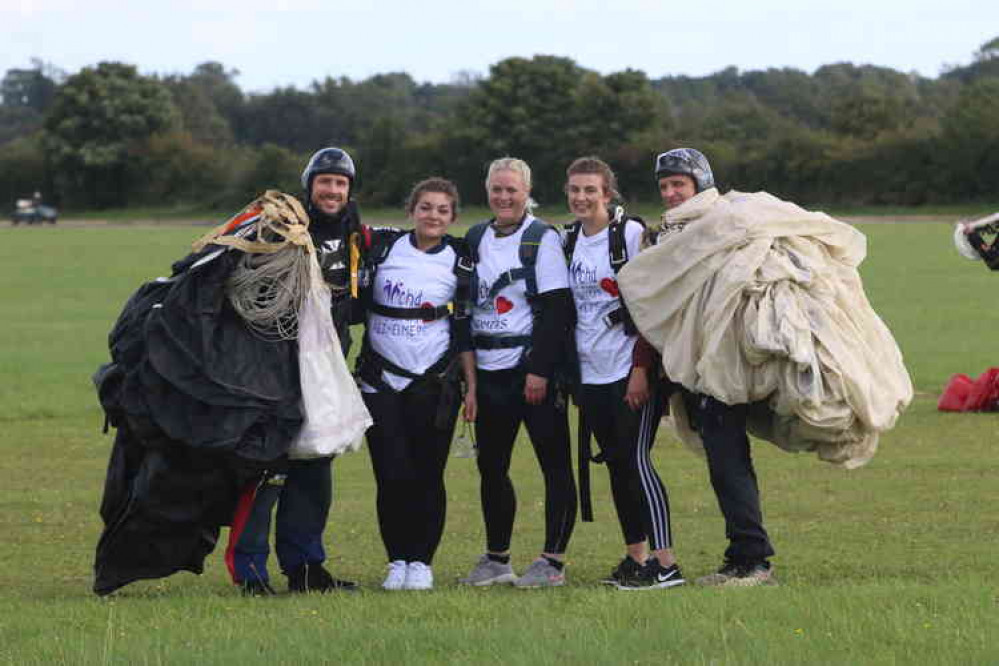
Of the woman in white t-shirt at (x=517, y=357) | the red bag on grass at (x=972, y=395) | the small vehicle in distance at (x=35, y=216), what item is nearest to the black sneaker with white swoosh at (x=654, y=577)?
the woman in white t-shirt at (x=517, y=357)

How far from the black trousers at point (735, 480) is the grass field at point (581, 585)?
274mm

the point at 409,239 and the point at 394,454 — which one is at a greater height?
the point at 409,239

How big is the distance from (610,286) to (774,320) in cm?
87

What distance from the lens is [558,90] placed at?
289 ft

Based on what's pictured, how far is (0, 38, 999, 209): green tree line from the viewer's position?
248ft

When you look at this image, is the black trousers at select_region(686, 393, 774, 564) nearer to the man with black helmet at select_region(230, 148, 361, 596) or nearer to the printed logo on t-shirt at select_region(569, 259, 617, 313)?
the printed logo on t-shirt at select_region(569, 259, 617, 313)

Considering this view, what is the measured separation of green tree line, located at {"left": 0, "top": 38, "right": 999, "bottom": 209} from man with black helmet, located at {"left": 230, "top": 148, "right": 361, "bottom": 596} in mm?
66240

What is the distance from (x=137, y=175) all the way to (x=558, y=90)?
26063 mm

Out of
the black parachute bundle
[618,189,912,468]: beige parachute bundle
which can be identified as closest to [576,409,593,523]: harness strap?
[618,189,912,468]: beige parachute bundle

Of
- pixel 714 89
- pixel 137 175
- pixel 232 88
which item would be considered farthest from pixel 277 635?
pixel 714 89

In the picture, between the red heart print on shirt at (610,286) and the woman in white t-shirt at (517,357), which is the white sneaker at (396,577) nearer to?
the woman in white t-shirt at (517,357)

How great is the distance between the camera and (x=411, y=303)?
7.45 meters

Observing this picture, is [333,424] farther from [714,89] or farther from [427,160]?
[714,89]

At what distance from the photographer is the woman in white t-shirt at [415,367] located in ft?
24.4
